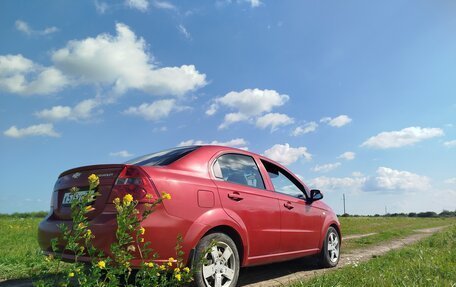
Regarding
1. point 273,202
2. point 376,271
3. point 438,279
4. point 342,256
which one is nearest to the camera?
point 438,279

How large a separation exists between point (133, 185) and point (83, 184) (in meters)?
0.71

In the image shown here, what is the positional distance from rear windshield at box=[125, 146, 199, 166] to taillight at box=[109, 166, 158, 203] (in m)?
0.48

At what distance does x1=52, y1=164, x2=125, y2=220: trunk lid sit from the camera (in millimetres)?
3891

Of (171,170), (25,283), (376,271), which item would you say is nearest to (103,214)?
(171,170)

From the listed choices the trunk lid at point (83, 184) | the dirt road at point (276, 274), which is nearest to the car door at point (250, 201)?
the dirt road at point (276, 274)

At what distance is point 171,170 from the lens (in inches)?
163

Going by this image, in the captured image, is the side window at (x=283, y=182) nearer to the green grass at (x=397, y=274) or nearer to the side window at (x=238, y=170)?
the side window at (x=238, y=170)

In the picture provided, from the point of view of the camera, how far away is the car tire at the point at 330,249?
6.64 m

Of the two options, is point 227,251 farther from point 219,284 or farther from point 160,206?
point 160,206

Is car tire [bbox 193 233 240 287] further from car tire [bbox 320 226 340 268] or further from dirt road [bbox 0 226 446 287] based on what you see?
car tire [bbox 320 226 340 268]

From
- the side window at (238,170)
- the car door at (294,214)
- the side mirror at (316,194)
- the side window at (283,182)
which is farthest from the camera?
the side mirror at (316,194)

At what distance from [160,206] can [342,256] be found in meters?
5.77

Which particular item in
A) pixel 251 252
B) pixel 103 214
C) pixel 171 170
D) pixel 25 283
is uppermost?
pixel 171 170

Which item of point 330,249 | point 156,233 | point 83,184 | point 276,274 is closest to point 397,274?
point 276,274
